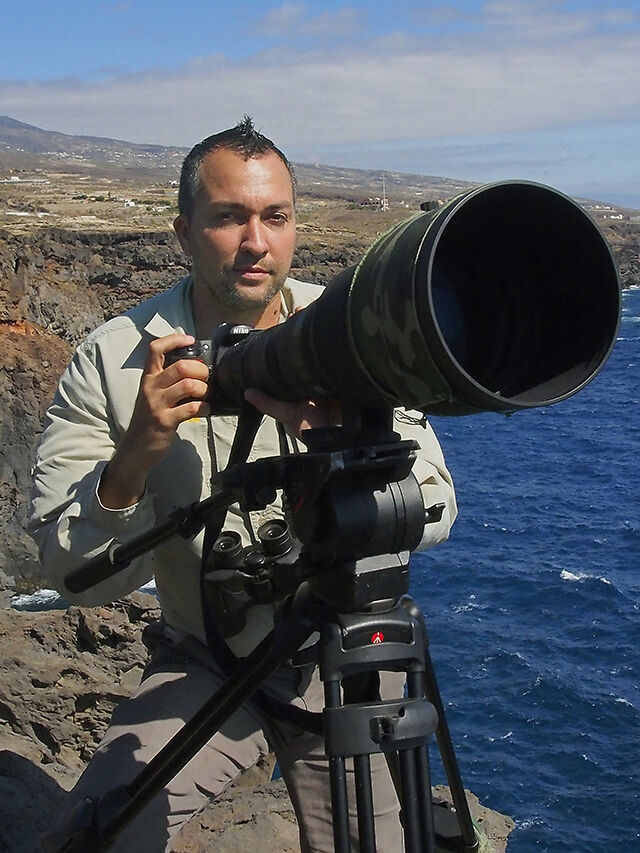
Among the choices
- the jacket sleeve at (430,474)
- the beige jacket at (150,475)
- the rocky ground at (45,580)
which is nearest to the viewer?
the beige jacket at (150,475)

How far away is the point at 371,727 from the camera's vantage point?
214cm

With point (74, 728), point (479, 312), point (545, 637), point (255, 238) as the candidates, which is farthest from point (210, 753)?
point (545, 637)

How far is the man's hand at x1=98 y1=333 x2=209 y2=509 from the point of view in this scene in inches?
103

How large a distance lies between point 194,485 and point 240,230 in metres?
0.92

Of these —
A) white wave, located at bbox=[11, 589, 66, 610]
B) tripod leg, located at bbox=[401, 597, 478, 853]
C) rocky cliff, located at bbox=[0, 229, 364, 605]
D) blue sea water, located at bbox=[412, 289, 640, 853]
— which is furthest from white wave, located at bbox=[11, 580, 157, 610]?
tripod leg, located at bbox=[401, 597, 478, 853]

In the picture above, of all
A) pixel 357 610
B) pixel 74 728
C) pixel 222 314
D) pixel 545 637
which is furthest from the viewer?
pixel 545 637

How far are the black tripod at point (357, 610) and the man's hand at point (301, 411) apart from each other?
0.39ft

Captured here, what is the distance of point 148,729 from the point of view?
3193mm

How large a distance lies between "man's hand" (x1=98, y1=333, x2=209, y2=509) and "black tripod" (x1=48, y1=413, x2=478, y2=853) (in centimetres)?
26

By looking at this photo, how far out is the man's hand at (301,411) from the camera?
2.44m

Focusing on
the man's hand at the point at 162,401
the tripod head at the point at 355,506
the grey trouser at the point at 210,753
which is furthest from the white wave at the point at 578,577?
the tripod head at the point at 355,506

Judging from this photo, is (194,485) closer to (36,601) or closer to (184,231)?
(184,231)

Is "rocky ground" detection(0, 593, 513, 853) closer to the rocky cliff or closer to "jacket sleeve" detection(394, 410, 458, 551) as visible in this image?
"jacket sleeve" detection(394, 410, 458, 551)

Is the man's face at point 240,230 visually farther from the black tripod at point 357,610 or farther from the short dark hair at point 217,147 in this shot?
the black tripod at point 357,610
